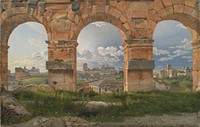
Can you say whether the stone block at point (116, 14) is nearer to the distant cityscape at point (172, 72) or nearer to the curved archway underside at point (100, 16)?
the curved archway underside at point (100, 16)

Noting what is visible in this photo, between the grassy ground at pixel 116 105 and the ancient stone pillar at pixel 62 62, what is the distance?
0.95 meters

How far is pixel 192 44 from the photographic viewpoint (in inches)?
431

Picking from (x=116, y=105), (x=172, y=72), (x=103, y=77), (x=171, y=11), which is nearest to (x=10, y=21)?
(x=116, y=105)

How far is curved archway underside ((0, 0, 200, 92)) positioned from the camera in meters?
9.48

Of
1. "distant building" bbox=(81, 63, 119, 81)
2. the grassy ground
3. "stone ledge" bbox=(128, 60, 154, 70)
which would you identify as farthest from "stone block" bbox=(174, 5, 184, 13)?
"distant building" bbox=(81, 63, 119, 81)

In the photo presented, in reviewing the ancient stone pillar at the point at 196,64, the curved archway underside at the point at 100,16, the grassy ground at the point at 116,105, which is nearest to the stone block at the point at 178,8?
the curved archway underside at the point at 100,16

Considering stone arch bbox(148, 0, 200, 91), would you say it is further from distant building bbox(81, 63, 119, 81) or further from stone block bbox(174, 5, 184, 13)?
distant building bbox(81, 63, 119, 81)

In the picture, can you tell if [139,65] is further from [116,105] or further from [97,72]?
[97,72]

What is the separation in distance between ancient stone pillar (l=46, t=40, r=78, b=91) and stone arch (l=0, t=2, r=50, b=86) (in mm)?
999

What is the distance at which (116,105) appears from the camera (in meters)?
7.30

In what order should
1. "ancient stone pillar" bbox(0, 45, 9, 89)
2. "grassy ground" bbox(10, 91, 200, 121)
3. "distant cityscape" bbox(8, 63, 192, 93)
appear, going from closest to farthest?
"grassy ground" bbox(10, 91, 200, 121) < "ancient stone pillar" bbox(0, 45, 9, 89) < "distant cityscape" bbox(8, 63, 192, 93)

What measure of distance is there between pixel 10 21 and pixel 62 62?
9.88 feet

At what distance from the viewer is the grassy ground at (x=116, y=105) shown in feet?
21.7

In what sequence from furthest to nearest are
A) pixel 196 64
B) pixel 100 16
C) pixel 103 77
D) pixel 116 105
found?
pixel 103 77
pixel 196 64
pixel 100 16
pixel 116 105
